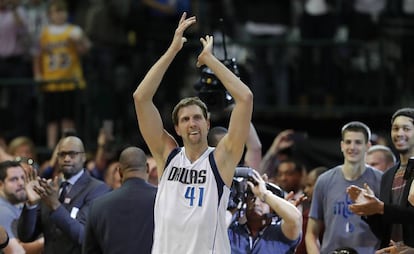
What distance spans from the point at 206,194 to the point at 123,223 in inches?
42.3

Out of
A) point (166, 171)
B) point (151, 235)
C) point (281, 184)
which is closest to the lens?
point (166, 171)

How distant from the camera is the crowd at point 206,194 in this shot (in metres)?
7.66

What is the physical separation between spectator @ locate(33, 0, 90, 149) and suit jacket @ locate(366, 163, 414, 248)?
5.57m

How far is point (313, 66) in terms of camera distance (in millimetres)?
14445

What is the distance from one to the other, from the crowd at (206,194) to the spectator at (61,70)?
2.39 metres

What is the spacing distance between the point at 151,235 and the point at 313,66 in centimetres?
637

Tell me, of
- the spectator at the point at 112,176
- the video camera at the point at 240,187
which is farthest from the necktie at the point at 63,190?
the video camera at the point at 240,187

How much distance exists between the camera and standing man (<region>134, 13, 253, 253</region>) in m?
7.60

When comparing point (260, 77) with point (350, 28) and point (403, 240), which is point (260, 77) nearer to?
point (350, 28)

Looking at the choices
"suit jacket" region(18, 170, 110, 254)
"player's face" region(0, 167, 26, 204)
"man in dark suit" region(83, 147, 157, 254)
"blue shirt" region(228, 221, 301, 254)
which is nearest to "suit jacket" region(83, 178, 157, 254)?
"man in dark suit" region(83, 147, 157, 254)

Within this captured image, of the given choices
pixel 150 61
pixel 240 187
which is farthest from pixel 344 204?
pixel 150 61

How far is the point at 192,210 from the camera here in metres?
7.63

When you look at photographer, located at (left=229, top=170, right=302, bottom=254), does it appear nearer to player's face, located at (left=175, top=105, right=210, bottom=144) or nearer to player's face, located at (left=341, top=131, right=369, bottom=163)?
player's face, located at (left=175, top=105, right=210, bottom=144)

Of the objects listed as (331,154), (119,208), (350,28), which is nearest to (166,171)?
(119,208)
